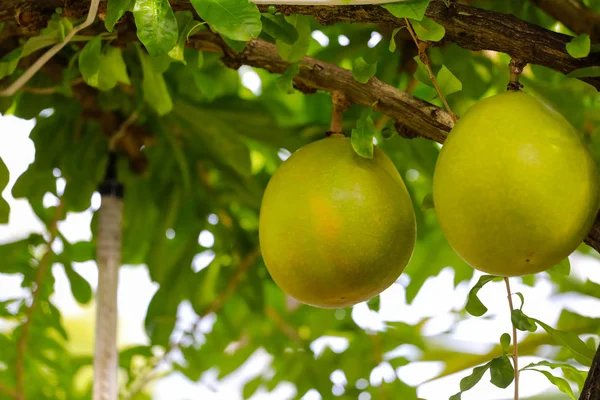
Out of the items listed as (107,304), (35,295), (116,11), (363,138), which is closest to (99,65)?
(116,11)

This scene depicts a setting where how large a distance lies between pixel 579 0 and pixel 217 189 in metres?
0.55

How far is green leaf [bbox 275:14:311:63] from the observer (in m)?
0.54

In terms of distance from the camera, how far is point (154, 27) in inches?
18.1

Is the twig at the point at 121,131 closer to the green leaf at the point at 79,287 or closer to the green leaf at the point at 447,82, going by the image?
the green leaf at the point at 79,287

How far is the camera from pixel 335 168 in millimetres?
525

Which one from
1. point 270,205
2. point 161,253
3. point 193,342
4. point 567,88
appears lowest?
point 193,342

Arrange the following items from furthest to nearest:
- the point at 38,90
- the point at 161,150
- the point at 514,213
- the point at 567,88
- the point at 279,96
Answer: the point at 279,96, the point at 161,150, the point at 567,88, the point at 38,90, the point at 514,213

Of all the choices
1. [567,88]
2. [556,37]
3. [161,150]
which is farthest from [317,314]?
[556,37]

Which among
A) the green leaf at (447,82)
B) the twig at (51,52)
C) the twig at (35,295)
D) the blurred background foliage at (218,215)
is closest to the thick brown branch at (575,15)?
the blurred background foliage at (218,215)

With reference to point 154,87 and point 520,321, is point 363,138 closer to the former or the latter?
point 520,321

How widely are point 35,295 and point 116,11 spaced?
1.91 ft

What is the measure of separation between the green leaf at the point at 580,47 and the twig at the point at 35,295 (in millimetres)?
714

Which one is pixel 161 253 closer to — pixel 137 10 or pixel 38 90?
pixel 38 90

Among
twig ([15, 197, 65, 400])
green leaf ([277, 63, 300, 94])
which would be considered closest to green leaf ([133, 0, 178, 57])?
green leaf ([277, 63, 300, 94])
